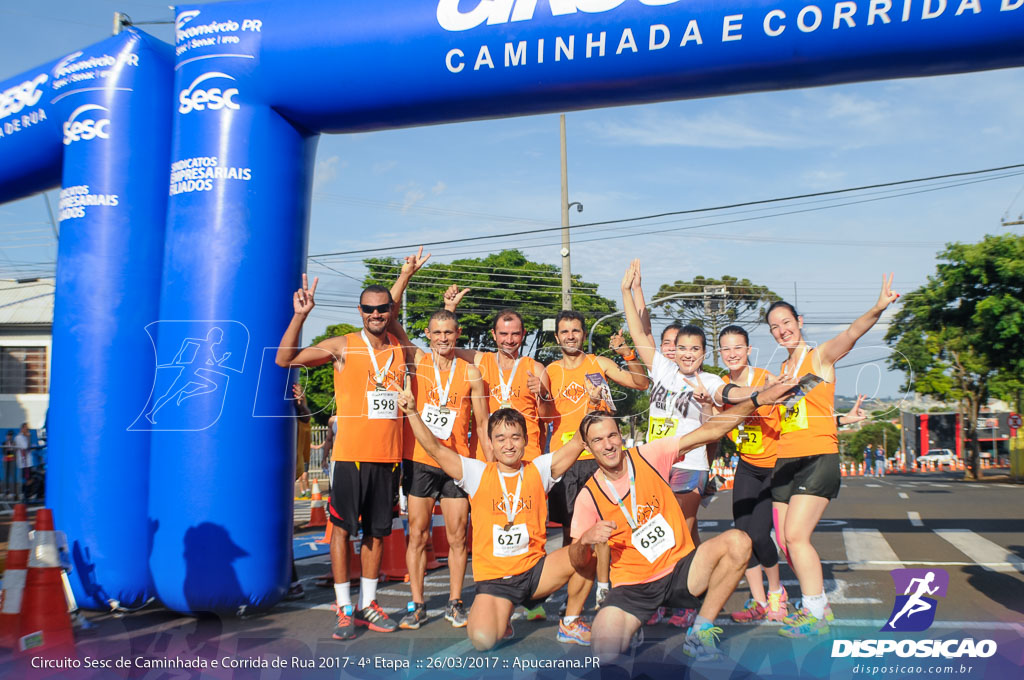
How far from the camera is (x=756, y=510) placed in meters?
5.47

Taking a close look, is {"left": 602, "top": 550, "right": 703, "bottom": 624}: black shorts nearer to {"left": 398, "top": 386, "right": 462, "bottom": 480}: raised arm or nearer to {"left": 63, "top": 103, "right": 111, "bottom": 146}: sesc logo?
{"left": 398, "top": 386, "right": 462, "bottom": 480}: raised arm

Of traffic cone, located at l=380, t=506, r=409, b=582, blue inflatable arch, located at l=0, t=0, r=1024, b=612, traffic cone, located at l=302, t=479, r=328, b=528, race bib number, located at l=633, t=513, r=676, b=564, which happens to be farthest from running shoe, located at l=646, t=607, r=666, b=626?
traffic cone, located at l=302, t=479, r=328, b=528

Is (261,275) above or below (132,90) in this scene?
below

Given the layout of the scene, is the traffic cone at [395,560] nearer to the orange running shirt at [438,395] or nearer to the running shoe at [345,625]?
the orange running shirt at [438,395]

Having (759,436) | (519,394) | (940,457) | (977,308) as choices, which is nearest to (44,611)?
(519,394)

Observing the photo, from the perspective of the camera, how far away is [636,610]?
14.1 feet

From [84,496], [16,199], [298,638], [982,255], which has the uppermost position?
[982,255]

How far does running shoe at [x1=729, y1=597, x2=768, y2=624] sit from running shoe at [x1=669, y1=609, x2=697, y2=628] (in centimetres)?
31

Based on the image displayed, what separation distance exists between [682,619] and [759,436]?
134 cm

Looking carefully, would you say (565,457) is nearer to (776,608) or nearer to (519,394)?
(519,394)

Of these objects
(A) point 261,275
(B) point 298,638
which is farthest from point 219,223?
(B) point 298,638

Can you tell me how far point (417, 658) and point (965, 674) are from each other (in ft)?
9.25

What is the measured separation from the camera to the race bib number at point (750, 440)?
552cm

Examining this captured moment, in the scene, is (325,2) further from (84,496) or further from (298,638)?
(298,638)
